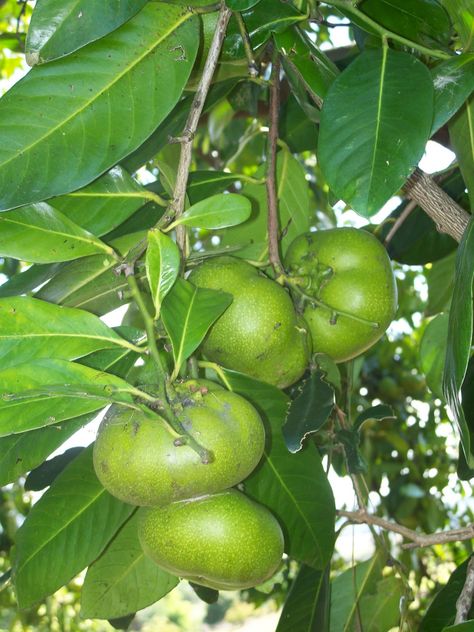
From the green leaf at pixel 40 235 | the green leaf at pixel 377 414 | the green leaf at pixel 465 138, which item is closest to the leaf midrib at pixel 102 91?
the green leaf at pixel 40 235

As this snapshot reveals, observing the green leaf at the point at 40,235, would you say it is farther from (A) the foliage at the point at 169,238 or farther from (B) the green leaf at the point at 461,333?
(B) the green leaf at the point at 461,333

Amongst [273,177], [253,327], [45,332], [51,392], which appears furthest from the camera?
[273,177]

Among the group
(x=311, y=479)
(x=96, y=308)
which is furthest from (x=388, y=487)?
(x=96, y=308)

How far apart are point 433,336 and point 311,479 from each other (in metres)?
0.54

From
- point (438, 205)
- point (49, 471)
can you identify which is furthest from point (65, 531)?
point (438, 205)

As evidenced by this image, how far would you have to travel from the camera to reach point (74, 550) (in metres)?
1.25

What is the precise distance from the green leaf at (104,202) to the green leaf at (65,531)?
396 mm

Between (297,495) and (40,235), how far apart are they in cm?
61

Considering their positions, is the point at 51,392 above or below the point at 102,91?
below

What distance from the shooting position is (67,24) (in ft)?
3.11

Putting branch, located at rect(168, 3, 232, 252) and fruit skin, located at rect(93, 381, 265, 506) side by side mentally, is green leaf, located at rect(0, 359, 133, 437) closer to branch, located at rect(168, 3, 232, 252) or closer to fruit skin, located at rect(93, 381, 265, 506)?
fruit skin, located at rect(93, 381, 265, 506)

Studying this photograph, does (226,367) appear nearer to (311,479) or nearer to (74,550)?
(311,479)

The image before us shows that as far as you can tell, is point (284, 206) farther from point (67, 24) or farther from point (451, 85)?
point (67, 24)

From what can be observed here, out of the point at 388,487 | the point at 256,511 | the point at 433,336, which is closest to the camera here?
the point at 256,511
